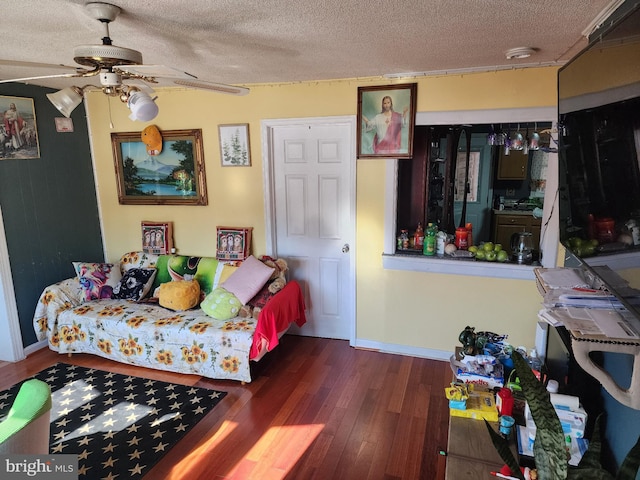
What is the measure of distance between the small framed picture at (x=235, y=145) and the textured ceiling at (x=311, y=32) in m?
0.76

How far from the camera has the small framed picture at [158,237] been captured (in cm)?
397

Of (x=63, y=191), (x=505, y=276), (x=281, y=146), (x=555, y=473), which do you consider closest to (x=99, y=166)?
(x=63, y=191)

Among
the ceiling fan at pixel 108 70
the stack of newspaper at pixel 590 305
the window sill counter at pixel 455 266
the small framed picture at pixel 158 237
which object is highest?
the ceiling fan at pixel 108 70

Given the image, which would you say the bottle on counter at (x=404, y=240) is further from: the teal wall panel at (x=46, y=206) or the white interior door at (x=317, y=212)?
the teal wall panel at (x=46, y=206)

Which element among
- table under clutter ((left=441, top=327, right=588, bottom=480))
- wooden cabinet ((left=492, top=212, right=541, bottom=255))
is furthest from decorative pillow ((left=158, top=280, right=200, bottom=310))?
wooden cabinet ((left=492, top=212, right=541, bottom=255))

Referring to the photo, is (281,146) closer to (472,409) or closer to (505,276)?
(505,276)

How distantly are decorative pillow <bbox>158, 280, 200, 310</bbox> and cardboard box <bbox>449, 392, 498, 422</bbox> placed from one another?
8.06 feet

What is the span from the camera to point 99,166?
406 centimetres

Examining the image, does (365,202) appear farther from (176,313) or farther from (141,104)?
(141,104)

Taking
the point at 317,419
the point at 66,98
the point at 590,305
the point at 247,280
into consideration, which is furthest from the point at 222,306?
the point at 590,305

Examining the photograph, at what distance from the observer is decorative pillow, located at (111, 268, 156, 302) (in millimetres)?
3633

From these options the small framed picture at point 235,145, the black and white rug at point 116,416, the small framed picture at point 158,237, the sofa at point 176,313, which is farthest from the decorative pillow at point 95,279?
the small framed picture at point 235,145
